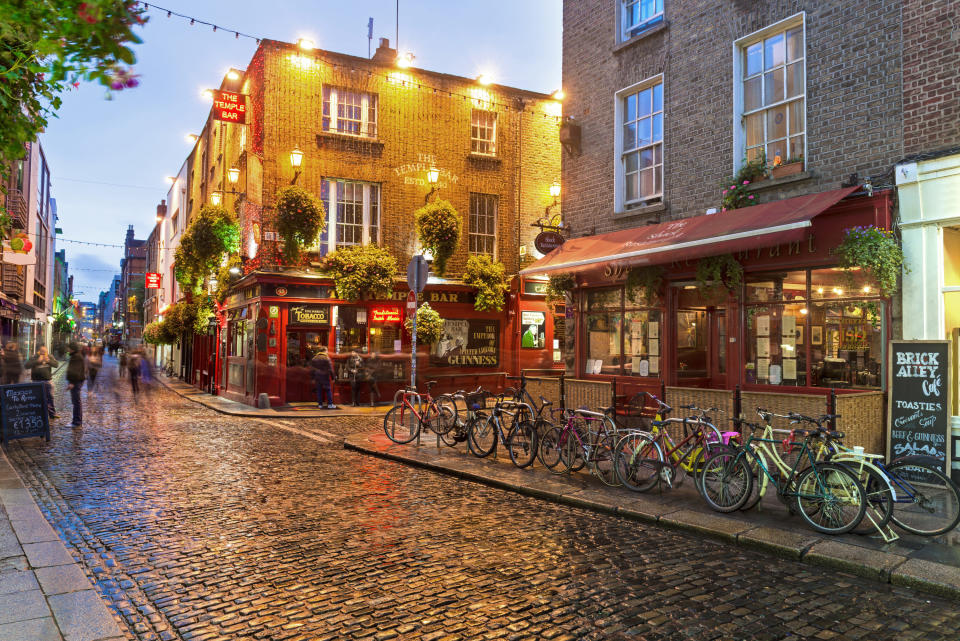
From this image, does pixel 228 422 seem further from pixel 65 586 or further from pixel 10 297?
pixel 10 297

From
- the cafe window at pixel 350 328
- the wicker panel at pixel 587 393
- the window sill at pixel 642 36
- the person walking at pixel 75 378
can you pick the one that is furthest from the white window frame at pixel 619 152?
the person walking at pixel 75 378

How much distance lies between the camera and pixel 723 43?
10.7 m

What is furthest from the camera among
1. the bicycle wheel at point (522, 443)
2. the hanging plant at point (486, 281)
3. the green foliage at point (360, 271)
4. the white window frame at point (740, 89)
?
the hanging plant at point (486, 281)

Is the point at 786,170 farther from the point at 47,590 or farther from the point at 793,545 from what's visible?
the point at 47,590

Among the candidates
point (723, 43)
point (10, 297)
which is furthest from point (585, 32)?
point (10, 297)

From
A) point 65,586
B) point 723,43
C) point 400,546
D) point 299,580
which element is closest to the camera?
point 65,586

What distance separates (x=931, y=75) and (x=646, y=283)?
16.1 ft

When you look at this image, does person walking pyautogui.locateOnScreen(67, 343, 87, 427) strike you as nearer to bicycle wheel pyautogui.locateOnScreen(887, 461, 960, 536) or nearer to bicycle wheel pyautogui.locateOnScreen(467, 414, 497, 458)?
bicycle wheel pyautogui.locateOnScreen(467, 414, 497, 458)

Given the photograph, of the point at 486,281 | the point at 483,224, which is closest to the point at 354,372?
the point at 486,281

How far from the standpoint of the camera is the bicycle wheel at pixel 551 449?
868 cm

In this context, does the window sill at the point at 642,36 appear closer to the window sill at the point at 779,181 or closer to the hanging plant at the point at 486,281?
the window sill at the point at 779,181

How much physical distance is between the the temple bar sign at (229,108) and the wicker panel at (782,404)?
676 inches

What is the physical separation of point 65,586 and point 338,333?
15.3m

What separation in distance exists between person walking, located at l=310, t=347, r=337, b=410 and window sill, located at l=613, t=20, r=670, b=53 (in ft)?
34.2
